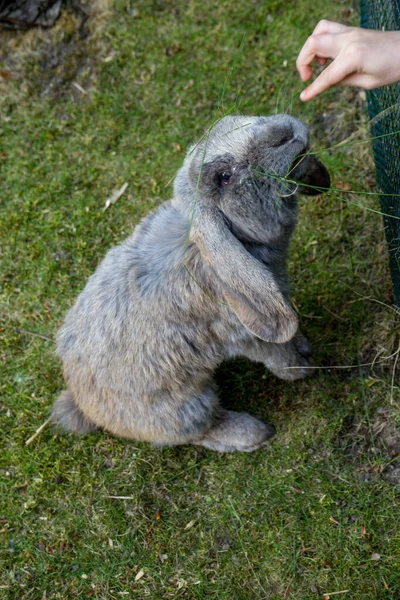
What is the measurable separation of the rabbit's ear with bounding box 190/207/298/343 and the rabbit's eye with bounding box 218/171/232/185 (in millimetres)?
190

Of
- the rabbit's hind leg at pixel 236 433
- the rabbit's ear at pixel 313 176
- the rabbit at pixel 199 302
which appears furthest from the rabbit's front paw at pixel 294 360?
the rabbit's ear at pixel 313 176

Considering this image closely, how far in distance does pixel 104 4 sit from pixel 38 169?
1.64 meters

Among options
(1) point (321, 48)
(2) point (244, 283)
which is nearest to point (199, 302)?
(2) point (244, 283)

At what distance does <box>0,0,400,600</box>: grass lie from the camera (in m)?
3.54

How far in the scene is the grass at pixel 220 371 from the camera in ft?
11.6

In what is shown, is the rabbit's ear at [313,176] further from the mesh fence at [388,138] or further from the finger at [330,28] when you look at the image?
the finger at [330,28]

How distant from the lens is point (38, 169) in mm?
5004

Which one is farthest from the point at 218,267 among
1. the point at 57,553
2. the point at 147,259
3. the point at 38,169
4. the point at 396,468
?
the point at 38,169

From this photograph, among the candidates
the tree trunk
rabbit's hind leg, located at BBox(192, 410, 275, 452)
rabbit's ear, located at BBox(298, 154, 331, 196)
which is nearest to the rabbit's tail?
rabbit's hind leg, located at BBox(192, 410, 275, 452)

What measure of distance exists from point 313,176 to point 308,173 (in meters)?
0.09

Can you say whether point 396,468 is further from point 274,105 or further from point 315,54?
point 274,105

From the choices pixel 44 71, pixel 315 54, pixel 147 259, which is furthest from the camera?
pixel 44 71

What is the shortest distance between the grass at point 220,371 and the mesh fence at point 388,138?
0.24 metres

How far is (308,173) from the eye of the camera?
3.32 m
